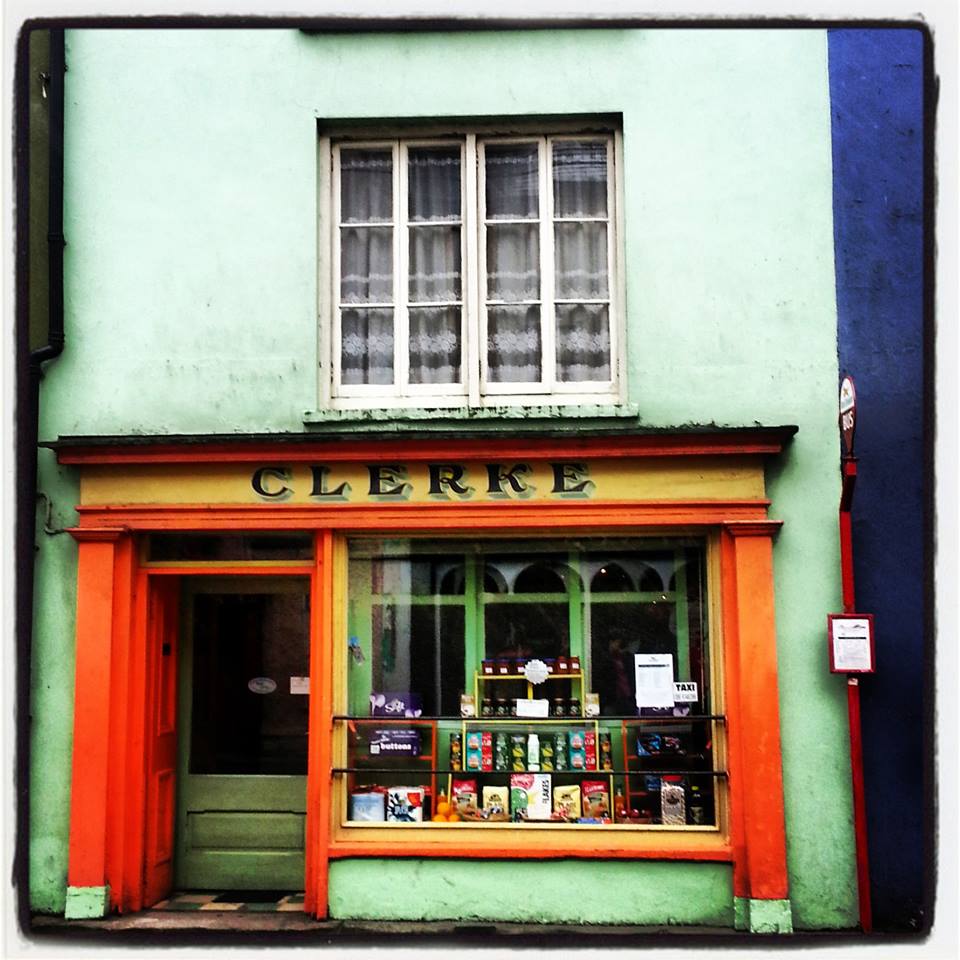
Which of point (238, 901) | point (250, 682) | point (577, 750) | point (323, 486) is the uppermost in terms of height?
point (323, 486)

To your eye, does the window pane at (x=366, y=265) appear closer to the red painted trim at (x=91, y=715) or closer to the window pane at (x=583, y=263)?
the window pane at (x=583, y=263)

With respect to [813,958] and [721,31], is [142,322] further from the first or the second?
[813,958]

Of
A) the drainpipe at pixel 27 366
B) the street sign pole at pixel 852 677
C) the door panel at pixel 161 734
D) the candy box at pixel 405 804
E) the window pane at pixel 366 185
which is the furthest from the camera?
the window pane at pixel 366 185

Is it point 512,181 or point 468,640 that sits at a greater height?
point 512,181

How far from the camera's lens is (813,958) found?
7.16 meters

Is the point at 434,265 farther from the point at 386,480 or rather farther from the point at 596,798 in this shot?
the point at 596,798

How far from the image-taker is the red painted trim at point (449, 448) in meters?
7.64

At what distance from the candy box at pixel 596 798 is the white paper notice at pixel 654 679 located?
63 centimetres

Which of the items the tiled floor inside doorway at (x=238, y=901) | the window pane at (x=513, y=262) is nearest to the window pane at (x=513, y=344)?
the window pane at (x=513, y=262)

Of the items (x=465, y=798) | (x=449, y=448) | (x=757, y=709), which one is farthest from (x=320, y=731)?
(x=757, y=709)

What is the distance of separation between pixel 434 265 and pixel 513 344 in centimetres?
83

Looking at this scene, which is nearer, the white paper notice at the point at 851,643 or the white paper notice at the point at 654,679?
the white paper notice at the point at 851,643

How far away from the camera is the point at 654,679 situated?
7.90 metres

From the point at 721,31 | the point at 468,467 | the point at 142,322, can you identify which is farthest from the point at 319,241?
the point at 721,31
